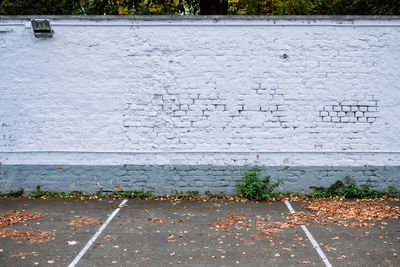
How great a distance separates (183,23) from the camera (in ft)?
25.6

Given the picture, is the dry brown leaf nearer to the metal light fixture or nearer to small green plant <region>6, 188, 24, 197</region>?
small green plant <region>6, 188, 24, 197</region>

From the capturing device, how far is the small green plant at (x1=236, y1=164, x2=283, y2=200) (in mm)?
7875

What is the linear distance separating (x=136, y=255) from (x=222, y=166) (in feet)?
11.1

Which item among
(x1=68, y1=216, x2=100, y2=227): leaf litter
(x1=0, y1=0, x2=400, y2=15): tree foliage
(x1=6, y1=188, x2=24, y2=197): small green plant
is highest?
(x1=0, y1=0, x2=400, y2=15): tree foliage

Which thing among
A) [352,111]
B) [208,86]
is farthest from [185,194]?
[352,111]

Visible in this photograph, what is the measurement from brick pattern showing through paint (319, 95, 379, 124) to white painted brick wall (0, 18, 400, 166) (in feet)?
0.07

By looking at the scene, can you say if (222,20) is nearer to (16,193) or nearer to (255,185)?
(255,185)

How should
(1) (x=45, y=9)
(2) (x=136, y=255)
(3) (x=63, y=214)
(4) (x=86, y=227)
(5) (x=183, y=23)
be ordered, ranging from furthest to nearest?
(1) (x=45, y=9)
(5) (x=183, y=23)
(3) (x=63, y=214)
(4) (x=86, y=227)
(2) (x=136, y=255)

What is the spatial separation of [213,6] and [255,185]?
619 cm

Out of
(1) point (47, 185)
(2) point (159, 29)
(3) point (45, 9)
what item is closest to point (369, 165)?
(2) point (159, 29)

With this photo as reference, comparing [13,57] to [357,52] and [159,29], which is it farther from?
[357,52]

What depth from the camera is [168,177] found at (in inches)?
317

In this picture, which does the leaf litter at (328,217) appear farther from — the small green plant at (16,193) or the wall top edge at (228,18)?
the small green plant at (16,193)

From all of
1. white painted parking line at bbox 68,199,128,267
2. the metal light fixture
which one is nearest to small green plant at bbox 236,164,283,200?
white painted parking line at bbox 68,199,128,267
